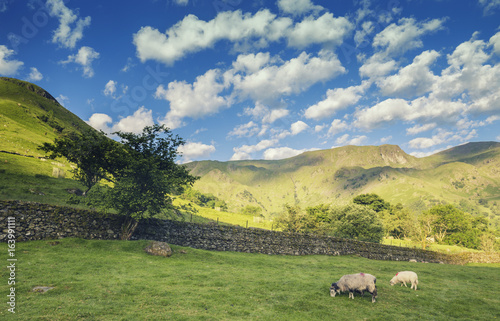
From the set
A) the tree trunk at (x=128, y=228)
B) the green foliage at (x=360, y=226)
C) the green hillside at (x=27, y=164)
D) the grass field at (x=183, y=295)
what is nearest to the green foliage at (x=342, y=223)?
the green foliage at (x=360, y=226)

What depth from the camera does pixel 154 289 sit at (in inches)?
473

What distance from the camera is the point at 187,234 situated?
27.5 metres

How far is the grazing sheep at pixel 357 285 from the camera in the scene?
12.1m

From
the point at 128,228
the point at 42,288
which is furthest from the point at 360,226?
the point at 42,288

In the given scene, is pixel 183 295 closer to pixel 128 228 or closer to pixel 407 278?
pixel 407 278

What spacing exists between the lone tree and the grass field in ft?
16.7

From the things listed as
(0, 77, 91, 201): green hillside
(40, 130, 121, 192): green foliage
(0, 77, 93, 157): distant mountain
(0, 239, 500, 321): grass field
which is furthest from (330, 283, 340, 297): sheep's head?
(0, 77, 91, 201): green hillside

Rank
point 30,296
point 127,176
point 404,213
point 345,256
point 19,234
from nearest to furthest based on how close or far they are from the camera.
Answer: point 30,296 < point 19,234 < point 127,176 < point 345,256 < point 404,213

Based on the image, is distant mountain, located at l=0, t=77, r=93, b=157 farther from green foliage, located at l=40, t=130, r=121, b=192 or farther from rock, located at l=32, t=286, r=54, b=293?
rock, located at l=32, t=286, r=54, b=293

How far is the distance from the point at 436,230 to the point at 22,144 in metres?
143

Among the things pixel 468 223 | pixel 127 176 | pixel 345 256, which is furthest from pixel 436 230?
pixel 127 176

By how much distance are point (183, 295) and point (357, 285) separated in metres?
9.17

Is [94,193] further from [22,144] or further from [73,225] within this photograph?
[22,144]

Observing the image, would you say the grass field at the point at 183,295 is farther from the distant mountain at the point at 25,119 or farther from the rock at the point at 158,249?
the distant mountain at the point at 25,119
